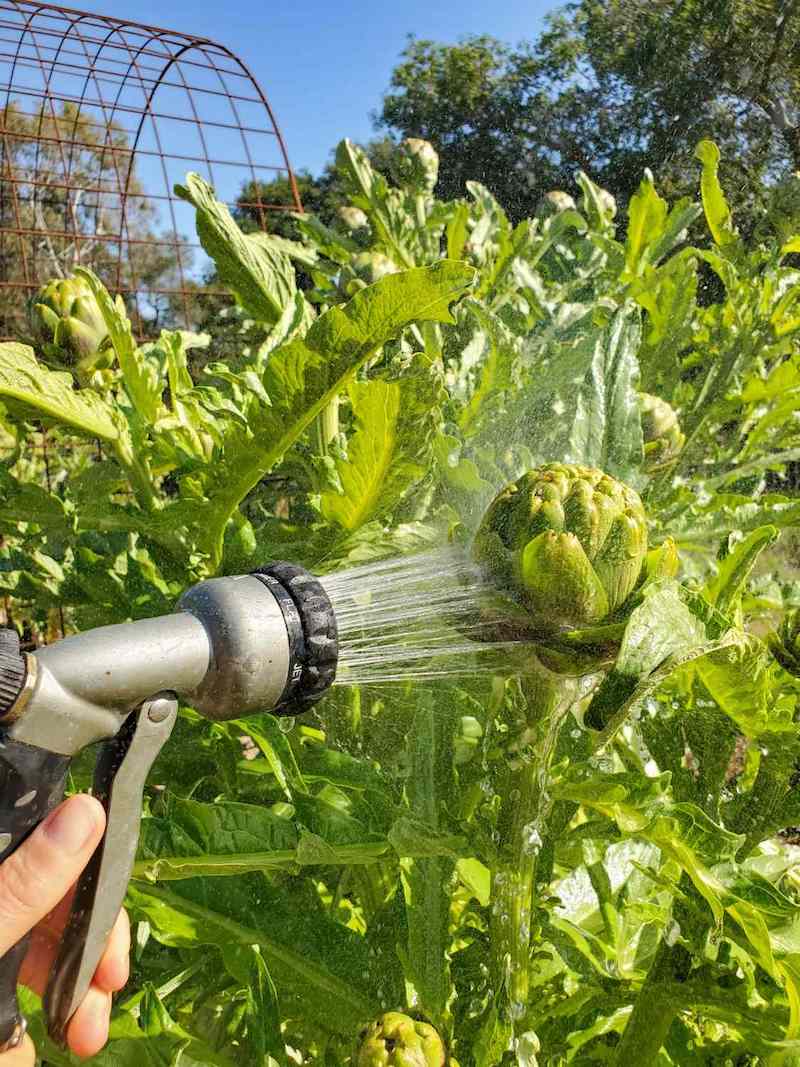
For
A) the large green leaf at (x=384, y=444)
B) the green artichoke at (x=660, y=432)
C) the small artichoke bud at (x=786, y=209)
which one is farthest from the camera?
the small artichoke bud at (x=786, y=209)

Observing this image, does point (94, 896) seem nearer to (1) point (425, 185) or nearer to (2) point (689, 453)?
(2) point (689, 453)

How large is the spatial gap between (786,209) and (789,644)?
801 mm

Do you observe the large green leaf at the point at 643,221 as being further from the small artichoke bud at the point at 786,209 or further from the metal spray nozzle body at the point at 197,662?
the metal spray nozzle body at the point at 197,662

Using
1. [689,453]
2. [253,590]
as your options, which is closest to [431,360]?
[253,590]

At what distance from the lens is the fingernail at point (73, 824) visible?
1.54 feet

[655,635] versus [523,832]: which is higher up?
[655,635]

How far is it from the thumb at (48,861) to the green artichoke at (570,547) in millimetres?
248

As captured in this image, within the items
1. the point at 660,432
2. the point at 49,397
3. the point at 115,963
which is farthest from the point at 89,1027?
the point at 660,432

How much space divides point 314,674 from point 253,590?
0.18 feet

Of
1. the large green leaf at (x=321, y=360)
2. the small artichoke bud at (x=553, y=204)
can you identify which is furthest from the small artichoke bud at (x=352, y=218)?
the large green leaf at (x=321, y=360)

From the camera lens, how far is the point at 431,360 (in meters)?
0.65

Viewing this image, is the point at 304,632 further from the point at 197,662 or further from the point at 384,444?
the point at 384,444

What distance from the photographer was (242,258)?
84 centimetres

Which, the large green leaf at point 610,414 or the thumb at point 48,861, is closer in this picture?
the thumb at point 48,861
